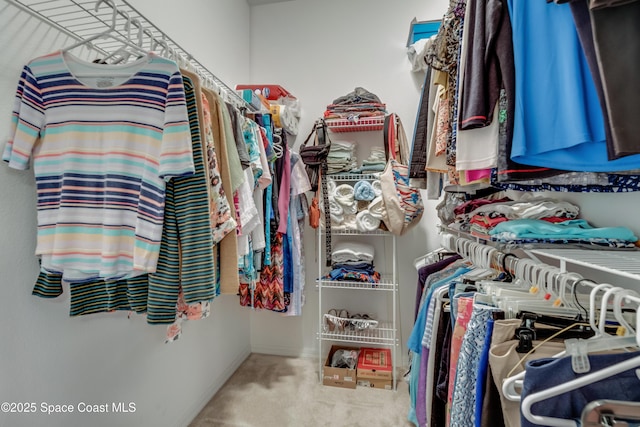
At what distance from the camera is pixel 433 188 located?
1425 mm

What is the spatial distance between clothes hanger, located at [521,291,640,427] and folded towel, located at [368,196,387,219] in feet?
4.51

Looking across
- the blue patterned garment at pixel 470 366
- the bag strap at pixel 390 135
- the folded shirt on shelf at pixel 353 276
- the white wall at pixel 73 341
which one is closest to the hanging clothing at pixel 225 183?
the white wall at pixel 73 341

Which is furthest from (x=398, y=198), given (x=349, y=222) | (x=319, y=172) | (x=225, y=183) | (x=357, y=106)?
(x=225, y=183)

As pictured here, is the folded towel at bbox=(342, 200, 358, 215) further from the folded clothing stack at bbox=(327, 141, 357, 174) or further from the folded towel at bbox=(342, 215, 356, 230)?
the folded clothing stack at bbox=(327, 141, 357, 174)

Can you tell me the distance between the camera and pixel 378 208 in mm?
1908

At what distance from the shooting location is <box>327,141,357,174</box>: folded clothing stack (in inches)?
81.4

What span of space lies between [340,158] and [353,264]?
0.74 m

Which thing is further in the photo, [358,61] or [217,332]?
[358,61]

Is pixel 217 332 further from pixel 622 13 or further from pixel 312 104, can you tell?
pixel 622 13

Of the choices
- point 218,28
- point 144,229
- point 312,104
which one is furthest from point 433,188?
point 218,28

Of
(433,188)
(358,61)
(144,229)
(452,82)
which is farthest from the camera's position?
(358,61)

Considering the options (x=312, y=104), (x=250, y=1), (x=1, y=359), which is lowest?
(x=1, y=359)

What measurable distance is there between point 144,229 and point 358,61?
82.4 inches

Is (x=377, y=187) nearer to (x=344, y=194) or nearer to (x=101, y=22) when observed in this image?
(x=344, y=194)
